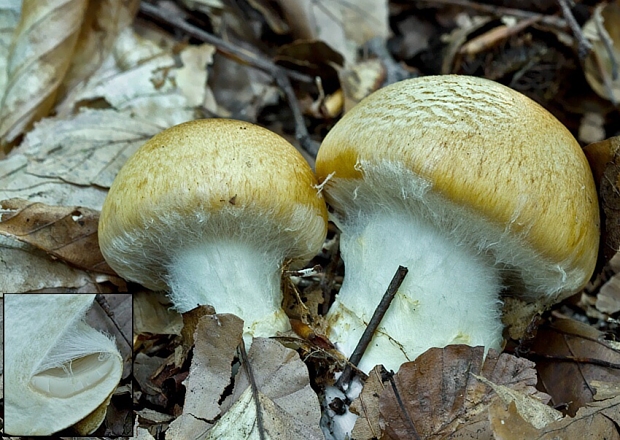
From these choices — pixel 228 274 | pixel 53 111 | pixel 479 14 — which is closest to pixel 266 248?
pixel 228 274

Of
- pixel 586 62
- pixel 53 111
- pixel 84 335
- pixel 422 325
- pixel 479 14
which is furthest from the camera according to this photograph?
pixel 479 14

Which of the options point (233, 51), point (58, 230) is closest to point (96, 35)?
point (233, 51)

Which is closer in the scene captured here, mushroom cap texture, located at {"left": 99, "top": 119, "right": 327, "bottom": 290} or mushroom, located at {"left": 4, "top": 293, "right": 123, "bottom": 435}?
mushroom, located at {"left": 4, "top": 293, "right": 123, "bottom": 435}

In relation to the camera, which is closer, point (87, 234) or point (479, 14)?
point (87, 234)

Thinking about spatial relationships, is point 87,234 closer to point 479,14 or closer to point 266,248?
point 266,248

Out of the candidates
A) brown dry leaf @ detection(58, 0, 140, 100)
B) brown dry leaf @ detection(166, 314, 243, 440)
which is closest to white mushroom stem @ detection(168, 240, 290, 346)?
brown dry leaf @ detection(166, 314, 243, 440)

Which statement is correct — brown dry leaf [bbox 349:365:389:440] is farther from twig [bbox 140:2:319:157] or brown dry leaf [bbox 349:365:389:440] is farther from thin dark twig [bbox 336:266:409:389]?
twig [bbox 140:2:319:157]

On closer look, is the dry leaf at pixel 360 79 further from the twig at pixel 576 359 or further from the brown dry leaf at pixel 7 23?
the brown dry leaf at pixel 7 23
